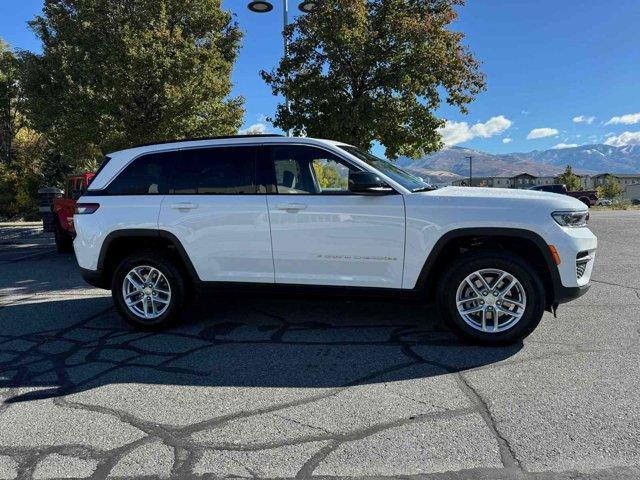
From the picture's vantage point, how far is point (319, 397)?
11.8ft

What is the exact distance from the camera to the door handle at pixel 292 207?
4.71 metres

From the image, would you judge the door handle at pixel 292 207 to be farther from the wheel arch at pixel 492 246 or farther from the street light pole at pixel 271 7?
the street light pole at pixel 271 7

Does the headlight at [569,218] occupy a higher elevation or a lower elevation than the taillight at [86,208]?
lower

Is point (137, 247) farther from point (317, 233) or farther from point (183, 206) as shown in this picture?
point (317, 233)

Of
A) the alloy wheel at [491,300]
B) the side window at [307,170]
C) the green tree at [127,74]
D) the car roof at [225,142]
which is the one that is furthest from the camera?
the green tree at [127,74]

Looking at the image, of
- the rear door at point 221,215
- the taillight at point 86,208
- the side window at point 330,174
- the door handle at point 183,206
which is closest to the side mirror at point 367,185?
the side window at point 330,174

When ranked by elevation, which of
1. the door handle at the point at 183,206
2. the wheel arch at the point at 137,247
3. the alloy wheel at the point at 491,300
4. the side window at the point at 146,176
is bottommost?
the alloy wheel at the point at 491,300

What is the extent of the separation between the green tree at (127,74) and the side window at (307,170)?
9.27 meters

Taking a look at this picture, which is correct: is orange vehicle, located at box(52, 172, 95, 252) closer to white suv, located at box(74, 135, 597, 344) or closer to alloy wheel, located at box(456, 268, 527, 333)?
white suv, located at box(74, 135, 597, 344)

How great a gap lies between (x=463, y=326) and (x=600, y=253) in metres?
7.28

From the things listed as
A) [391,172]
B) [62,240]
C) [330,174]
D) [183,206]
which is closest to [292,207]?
[330,174]

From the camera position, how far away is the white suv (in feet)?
Answer: 14.3

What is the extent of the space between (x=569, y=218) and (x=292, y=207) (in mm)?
2448

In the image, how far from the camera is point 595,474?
8.59ft
